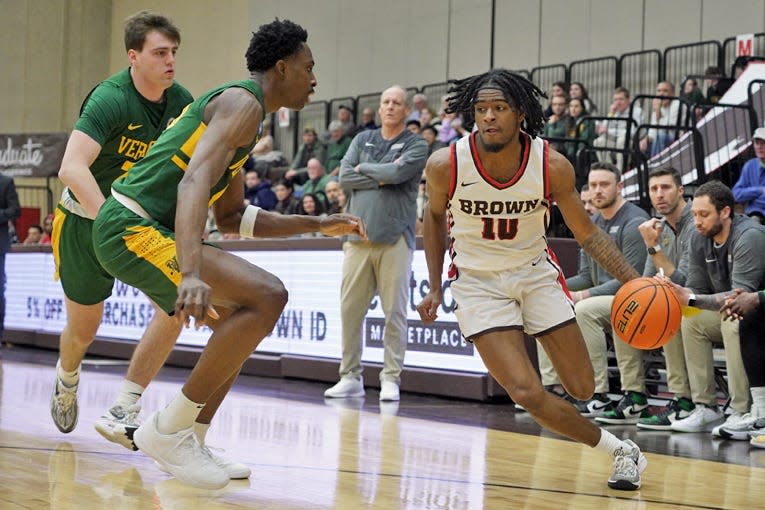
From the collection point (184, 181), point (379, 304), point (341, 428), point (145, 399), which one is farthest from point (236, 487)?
point (379, 304)

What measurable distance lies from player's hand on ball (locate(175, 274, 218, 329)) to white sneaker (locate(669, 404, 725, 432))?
3885 mm

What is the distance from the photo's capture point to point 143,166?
155 inches

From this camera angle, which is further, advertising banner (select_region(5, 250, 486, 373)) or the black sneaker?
advertising banner (select_region(5, 250, 486, 373))

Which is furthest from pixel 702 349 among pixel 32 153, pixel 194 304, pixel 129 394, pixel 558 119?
pixel 32 153

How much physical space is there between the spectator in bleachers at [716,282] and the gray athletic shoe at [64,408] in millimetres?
3445

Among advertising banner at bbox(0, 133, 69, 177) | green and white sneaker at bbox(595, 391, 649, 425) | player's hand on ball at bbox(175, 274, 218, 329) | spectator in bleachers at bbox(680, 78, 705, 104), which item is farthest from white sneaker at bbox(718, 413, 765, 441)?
advertising banner at bbox(0, 133, 69, 177)

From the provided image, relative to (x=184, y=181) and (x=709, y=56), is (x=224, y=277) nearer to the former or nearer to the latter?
(x=184, y=181)

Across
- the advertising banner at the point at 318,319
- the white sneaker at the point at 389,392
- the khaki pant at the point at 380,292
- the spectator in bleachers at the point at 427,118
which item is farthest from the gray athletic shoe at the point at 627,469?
the spectator in bleachers at the point at 427,118

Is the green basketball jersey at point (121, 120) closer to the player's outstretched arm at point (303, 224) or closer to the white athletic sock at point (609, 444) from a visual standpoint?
the player's outstretched arm at point (303, 224)

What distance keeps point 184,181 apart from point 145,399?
4.09 metres

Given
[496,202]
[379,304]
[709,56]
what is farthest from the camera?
[709,56]

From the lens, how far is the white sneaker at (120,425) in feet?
15.2

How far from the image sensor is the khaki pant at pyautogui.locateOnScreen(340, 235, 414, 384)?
25.4ft

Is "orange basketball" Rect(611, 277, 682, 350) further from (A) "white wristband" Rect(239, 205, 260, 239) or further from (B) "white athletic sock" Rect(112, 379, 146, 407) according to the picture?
(B) "white athletic sock" Rect(112, 379, 146, 407)
